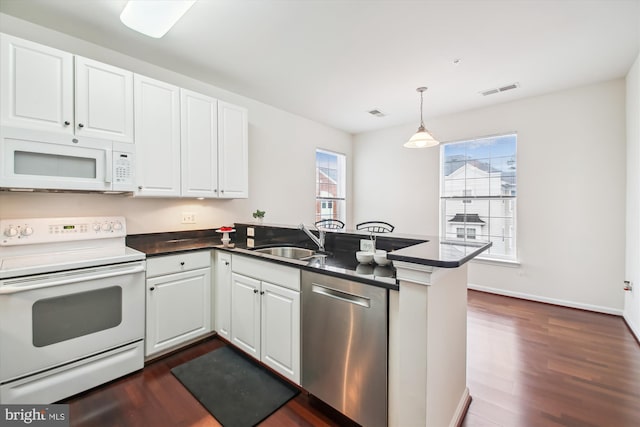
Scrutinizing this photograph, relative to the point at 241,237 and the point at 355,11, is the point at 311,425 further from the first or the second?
the point at 355,11

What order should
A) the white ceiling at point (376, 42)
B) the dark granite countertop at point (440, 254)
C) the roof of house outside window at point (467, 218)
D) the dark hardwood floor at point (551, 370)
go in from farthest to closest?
1. the roof of house outside window at point (467, 218)
2. the white ceiling at point (376, 42)
3. the dark hardwood floor at point (551, 370)
4. the dark granite countertop at point (440, 254)

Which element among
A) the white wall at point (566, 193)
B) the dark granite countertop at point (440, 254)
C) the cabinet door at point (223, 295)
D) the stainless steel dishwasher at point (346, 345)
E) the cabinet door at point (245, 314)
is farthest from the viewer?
the white wall at point (566, 193)

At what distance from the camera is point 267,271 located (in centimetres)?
198

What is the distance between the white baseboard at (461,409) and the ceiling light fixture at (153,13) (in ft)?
9.92

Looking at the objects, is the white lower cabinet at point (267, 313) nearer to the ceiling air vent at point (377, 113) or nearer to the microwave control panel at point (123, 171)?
the microwave control panel at point (123, 171)

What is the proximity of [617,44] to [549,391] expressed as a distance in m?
3.10

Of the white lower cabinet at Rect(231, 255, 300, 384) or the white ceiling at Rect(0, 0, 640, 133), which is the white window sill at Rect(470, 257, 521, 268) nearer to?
the white ceiling at Rect(0, 0, 640, 133)

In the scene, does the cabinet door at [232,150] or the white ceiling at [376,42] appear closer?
the white ceiling at [376,42]

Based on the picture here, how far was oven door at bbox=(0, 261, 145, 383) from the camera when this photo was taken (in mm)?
1563

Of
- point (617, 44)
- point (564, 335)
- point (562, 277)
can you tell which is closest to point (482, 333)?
point (564, 335)

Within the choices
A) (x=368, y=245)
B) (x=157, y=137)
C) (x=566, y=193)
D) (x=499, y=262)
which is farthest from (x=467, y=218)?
A: (x=157, y=137)

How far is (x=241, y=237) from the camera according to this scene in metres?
3.13

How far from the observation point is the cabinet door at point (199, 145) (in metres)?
2.61

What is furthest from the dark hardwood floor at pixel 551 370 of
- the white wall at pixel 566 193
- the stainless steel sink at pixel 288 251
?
the stainless steel sink at pixel 288 251
